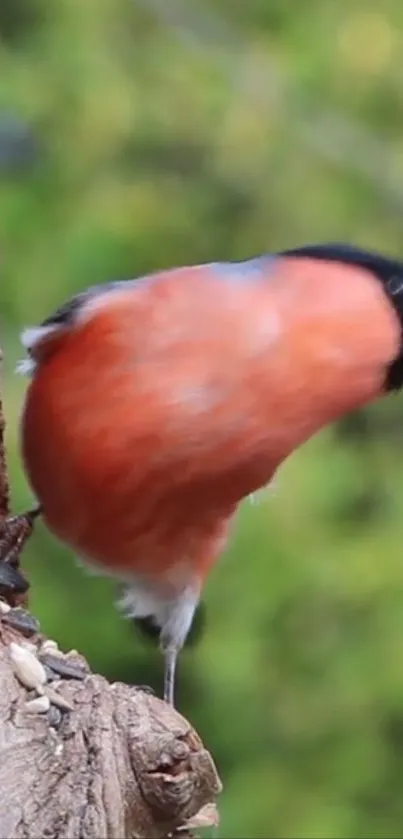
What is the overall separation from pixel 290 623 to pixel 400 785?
11.3 inches

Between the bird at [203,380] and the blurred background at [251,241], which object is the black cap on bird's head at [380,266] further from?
the blurred background at [251,241]

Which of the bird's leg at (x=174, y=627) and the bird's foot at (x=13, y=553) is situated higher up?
the bird's foot at (x=13, y=553)

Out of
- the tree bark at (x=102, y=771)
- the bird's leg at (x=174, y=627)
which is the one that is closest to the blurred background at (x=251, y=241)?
the bird's leg at (x=174, y=627)

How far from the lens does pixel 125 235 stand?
7.98 feet

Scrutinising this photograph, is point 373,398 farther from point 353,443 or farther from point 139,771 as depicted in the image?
point 353,443

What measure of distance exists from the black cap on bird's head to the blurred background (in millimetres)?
481

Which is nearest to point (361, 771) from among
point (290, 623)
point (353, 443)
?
point (290, 623)

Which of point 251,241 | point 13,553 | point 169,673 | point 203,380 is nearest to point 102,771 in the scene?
point 203,380

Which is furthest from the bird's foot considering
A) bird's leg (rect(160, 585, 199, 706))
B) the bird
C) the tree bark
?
the tree bark

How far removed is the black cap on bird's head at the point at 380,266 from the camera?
1.55m

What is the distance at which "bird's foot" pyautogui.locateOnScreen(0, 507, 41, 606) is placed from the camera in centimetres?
163

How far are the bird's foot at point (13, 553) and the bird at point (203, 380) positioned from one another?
0.07 m

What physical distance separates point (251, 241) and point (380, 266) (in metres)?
1.22

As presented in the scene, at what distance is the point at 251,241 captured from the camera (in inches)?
109
